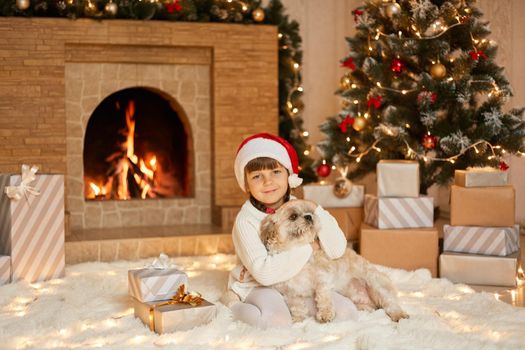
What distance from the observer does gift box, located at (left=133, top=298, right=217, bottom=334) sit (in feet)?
9.01

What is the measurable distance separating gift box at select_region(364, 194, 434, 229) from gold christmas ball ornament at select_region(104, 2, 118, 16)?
2308mm

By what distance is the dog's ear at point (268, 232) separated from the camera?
288 cm

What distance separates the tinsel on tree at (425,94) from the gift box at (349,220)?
0.28 m

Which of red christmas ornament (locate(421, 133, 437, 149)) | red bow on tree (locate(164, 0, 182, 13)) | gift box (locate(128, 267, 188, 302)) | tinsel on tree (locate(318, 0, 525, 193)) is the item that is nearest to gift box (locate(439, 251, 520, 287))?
tinsel on tree (locate(318, 0, 525, 193))

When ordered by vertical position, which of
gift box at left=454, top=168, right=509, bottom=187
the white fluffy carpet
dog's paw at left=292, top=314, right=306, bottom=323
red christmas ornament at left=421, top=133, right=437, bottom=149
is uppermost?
red christmas ornament at left=421, top=133, right=437, bottom=149

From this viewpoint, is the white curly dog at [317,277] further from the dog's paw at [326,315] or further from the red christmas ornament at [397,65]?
the red christmas ornament at [397,65]

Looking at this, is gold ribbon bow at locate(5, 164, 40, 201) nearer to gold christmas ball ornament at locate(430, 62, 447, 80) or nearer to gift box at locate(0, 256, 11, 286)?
gift box at locate(0, 256, 11, 286)

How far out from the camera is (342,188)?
14.5ft

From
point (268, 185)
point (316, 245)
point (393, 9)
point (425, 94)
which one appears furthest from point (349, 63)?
point (316, 245)

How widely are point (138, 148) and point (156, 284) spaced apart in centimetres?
268

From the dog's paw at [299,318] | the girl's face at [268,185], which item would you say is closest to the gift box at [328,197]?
the girl's face at [268,185]

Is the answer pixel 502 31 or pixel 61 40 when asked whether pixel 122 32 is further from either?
pixel 502 31

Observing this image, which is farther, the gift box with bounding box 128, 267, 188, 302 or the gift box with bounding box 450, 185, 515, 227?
the gift box with bounding box 450, 185, 515, 227

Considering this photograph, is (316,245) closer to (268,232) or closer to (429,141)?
(268,232)
